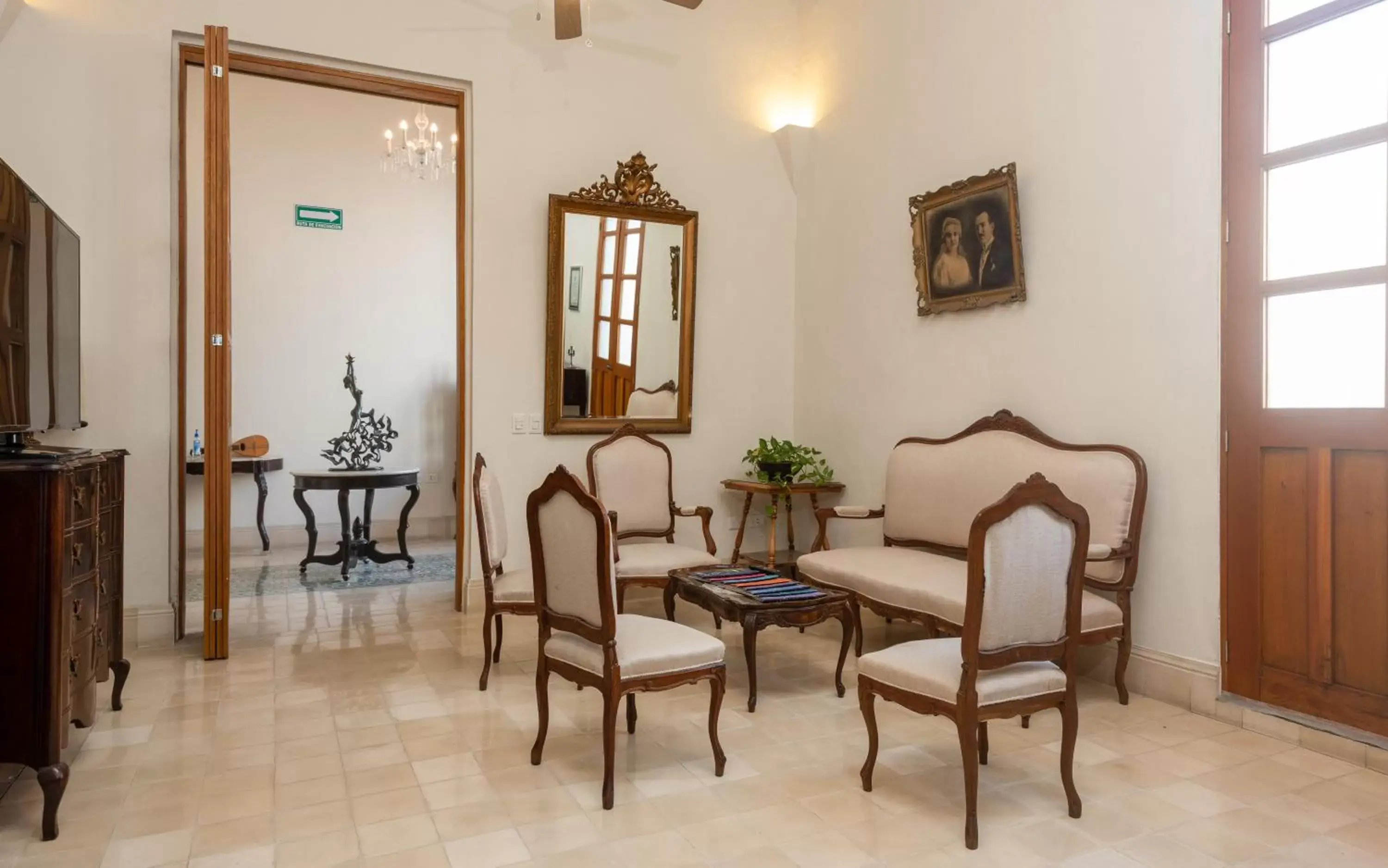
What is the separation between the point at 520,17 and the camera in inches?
215

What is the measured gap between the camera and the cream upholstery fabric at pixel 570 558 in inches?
110

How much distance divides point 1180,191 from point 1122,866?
2795 millimetres

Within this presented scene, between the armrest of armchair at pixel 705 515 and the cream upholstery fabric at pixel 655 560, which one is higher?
the armrest of armchair at pixel 705 515

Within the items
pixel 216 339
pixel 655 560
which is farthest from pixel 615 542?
pixel 216 339

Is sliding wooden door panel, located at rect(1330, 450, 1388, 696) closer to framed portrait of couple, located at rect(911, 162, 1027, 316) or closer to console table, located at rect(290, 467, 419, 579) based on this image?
framed portrait of couple, located at rect(911, 162, 1027, 316)

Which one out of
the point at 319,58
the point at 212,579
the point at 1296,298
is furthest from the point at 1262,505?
the point at 319,58

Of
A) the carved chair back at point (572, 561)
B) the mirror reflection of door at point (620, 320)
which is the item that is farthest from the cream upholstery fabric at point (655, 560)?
the carved chair back at point (572, 561)

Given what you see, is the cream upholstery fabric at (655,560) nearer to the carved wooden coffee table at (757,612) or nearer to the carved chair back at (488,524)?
the carved wooden coffee table at (757,612)

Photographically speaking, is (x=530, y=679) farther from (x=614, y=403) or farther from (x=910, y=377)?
(x=910, y=377)

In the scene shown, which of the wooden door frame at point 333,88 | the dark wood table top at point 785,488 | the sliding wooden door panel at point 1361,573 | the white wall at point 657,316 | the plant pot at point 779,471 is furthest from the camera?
the white wall at point 657,316

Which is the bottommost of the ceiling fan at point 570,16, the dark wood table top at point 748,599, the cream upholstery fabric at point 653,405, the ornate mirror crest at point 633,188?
the dark wood table top at point 748,599

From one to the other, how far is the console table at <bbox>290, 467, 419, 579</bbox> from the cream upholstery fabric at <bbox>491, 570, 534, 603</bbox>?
2.72 metres

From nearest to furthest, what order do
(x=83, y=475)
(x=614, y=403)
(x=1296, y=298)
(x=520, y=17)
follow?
(x=83, y=475) < (x=1296, y=298) < (x=520, y=17) < (x=614, y=403)

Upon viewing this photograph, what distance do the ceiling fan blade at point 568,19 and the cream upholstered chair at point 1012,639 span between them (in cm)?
339
